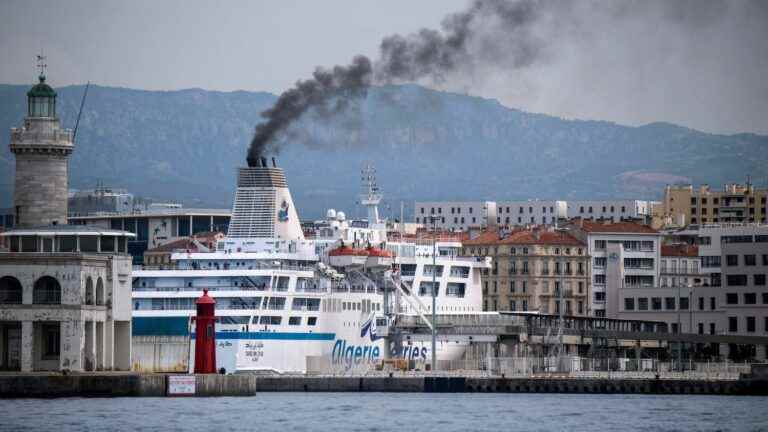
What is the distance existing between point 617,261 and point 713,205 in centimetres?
5204

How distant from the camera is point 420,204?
198875mm

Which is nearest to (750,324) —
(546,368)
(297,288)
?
(546,368)

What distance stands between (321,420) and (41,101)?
2720 cm

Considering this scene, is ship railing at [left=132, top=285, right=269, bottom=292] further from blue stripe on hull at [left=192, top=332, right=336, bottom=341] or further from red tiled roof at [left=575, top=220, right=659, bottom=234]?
red tiled roof at [left=575, top=220, right=659, bottom=234]

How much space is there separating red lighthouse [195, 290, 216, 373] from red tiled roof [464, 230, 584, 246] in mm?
54186

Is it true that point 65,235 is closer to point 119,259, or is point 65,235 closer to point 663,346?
point 119,259

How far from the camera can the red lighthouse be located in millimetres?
82562

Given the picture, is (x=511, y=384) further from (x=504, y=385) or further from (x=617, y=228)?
(x=617, y=228)

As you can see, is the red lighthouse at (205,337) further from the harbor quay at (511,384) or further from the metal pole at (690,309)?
the metal pole at (690,309)

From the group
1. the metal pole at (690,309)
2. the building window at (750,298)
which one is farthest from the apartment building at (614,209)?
the building window at (750,298)

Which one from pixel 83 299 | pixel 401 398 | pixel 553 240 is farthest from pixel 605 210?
pixel 83 299

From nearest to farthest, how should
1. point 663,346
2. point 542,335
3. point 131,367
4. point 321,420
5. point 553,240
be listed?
point 321,420 → point 131,367 → point 542,335 → point 663,346 → point 553,240

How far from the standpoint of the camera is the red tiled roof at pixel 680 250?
139875mm

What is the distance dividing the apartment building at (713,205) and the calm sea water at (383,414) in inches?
3697
